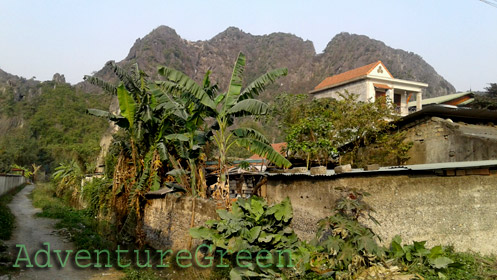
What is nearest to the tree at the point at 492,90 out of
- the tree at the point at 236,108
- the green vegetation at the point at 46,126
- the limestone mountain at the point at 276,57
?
the tree at the point at 236,108

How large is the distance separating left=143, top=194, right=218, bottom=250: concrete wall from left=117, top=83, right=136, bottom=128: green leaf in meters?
2.55

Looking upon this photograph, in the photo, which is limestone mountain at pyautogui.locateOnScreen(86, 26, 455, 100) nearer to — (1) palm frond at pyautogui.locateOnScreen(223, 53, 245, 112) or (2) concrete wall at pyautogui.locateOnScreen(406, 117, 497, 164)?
(2) concrete wall at pyautogui.locateOnScreen(406, 117, 497, 164)

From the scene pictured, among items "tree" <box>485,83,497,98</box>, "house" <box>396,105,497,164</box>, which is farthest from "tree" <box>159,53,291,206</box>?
"tree" <box>485,83,497,98</box>

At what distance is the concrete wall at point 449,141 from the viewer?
9352 millimetres

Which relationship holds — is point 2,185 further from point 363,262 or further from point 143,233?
point 363,262

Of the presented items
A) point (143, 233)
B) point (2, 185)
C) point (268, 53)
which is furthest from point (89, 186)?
point (268, 53)

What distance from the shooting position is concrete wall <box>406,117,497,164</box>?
9.35 metres

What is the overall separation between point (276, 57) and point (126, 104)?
95.1m

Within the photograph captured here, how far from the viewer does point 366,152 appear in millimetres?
12344

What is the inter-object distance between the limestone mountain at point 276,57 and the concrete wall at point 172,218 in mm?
65427

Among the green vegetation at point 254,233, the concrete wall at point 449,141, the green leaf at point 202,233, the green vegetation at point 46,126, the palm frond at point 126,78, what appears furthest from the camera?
the green vegetation at point 46,126

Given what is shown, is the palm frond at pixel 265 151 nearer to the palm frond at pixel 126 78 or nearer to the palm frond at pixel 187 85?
the palm frond at pixel 187 85

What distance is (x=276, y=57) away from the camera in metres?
102

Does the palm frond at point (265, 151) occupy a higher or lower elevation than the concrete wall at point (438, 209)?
higher
